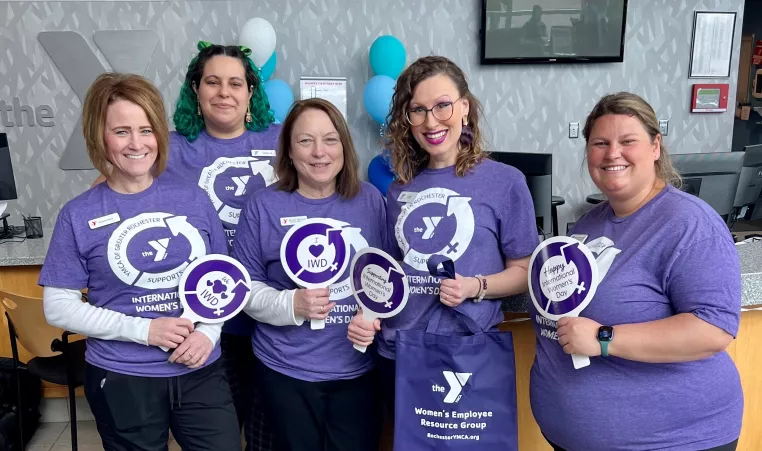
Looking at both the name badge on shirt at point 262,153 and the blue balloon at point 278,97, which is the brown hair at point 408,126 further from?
the blue balloon at point 278,97

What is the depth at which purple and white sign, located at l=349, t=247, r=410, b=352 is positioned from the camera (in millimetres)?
1307

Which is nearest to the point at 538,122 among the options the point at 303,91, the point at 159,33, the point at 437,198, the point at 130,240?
the point at 303,91

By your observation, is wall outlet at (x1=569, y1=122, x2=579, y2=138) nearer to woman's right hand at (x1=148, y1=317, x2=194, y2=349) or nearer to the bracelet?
the bracelet

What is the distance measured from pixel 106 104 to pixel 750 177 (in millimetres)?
2248

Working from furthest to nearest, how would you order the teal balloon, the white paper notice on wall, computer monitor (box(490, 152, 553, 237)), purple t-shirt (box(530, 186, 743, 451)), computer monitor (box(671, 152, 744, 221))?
the white paper notice on wall
the teal balloon
computer monitor (box(490, 152, 553, 237))
computer monitor (box(671, 152, 744, 221))
purple t-shirt (box(530, 186, 743, 451))

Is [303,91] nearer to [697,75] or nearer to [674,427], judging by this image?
[697,75]

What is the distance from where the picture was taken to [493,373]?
131 cm

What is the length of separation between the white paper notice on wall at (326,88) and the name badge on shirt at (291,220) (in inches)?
112

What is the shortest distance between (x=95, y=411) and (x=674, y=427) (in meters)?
1.31

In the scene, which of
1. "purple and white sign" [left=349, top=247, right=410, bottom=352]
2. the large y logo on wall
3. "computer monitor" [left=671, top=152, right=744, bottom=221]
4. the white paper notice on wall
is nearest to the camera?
"purple and white sign" [left=349, top=247, right=410, bottom=352]

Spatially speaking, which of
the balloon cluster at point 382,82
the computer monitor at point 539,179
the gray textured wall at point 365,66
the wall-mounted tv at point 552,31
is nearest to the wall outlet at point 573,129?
the gray textured wall at point 365,66

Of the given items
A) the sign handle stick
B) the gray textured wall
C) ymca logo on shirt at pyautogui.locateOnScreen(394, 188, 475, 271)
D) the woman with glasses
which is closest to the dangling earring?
the woman with glasses

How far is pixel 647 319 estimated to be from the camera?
115cm

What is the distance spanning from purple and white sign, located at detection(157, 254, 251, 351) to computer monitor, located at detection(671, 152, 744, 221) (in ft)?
5.30
